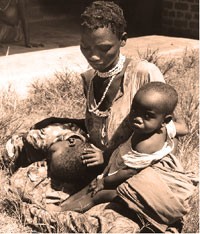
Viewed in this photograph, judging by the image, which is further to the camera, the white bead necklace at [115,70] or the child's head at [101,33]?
the white bead necklace at [115,70]

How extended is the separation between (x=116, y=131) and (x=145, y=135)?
1.11ft

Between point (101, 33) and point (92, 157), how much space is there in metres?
0.76

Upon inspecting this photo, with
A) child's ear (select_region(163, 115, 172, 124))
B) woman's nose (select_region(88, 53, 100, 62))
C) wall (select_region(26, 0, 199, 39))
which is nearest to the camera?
child's ear (select_region(163, 115, 172, 124))

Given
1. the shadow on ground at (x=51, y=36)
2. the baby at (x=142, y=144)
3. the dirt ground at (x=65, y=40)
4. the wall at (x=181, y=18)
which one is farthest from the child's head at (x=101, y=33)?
the wall at (x=181, y=18)

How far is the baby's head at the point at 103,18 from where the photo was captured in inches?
128

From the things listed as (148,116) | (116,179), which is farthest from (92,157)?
(148,116)

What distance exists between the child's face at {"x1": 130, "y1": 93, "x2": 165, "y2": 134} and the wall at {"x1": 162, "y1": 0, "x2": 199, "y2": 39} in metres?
6.36

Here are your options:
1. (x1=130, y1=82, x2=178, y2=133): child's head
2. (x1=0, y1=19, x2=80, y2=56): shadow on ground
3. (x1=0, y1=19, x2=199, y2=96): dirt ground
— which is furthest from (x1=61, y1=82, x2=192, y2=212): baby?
(x1=0, y1=19, x2=80, y2=56): shadow on ground

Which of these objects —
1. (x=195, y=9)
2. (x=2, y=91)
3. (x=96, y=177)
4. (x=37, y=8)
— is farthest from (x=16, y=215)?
(x=37, y=8)

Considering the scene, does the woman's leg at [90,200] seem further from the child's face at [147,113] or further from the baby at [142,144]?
the child's face at [147,113]

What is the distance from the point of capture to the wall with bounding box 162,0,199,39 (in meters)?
9.30

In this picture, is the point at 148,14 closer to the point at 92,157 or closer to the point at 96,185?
the point at 92,157

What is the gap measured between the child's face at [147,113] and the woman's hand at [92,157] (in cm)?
35

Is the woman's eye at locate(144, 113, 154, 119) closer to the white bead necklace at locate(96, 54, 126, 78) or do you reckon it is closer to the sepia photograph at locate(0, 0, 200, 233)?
the sepia photograph at locate(0, 0, 200, 233)
